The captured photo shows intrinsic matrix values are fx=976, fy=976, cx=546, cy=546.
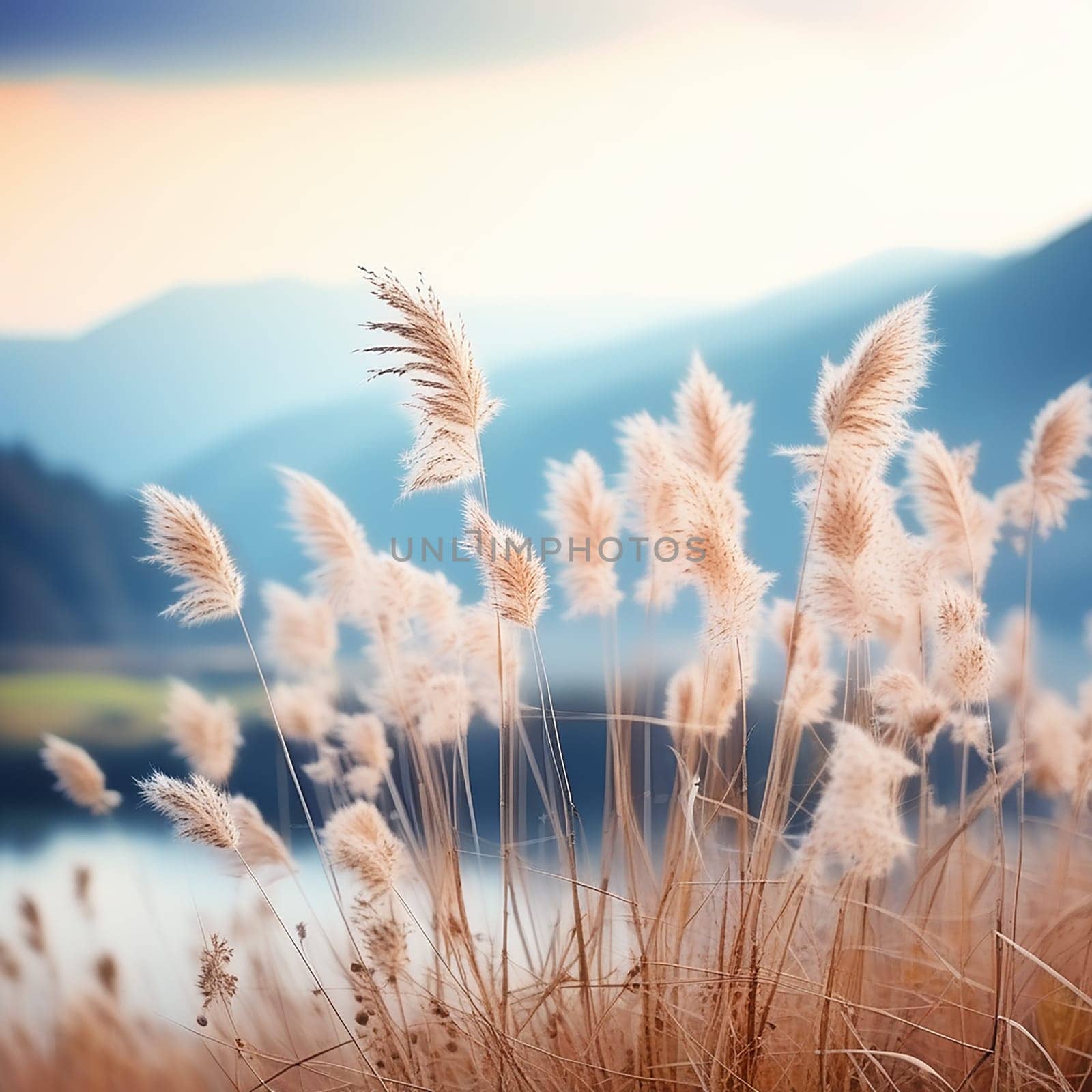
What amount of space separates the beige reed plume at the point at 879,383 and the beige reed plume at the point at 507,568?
53 cm

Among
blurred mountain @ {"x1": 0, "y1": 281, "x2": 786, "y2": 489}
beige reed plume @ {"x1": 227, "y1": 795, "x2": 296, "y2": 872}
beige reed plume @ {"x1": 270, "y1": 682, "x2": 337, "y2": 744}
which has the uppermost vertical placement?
blurred mountain @ {"x1": 0, "y1": 281, "x2": 786, "y2": 489}

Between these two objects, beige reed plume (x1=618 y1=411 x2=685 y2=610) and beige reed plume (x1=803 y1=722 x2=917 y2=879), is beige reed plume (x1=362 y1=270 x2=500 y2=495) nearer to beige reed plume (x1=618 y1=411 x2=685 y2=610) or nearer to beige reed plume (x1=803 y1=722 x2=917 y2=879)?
beige reed plume (x1=618 y1=411 x2=685 y2=610)

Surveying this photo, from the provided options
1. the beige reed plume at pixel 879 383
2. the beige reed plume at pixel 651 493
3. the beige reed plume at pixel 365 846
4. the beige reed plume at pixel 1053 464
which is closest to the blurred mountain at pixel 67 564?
the beige reed plume at pixel 365 846

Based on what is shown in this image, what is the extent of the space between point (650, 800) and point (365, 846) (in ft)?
1.88

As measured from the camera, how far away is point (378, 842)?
61.8 inches

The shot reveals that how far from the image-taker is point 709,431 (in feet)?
5.72

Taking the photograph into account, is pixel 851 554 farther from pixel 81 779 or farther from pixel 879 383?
pixel 81 779

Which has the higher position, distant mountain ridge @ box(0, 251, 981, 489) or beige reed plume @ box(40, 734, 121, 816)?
distant mountain ridge @ box(0, 251, 981, 489)

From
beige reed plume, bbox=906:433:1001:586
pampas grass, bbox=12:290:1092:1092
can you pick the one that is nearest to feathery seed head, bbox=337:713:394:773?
pampas grass, bbox=12:290:1092:1092

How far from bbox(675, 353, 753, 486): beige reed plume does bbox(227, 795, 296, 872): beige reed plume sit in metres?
1.01

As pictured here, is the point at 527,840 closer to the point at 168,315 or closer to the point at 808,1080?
the point at 808,1080

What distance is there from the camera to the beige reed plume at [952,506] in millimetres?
1746

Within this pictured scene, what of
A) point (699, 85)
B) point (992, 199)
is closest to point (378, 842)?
point (699, 85)

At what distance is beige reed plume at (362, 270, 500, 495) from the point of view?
1.55 m
